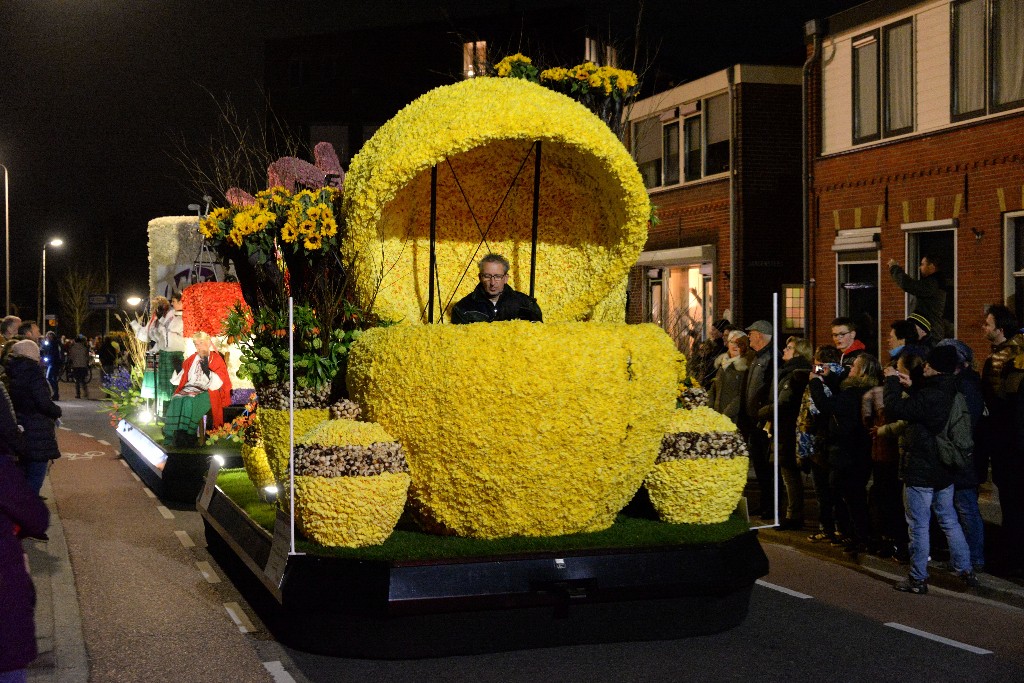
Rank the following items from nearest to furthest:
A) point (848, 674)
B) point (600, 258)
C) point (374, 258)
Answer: point (848, 674), point (374, 258), point (600, 258)

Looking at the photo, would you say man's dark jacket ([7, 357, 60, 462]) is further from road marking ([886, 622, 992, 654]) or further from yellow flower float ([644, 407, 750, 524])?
road marking ([886, 622, 992, 654])

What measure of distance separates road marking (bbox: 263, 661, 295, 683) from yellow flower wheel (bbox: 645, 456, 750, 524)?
252cm

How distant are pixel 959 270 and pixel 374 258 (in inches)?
474

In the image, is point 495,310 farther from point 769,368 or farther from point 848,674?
point 769,368

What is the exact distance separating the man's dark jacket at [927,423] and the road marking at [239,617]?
4.54 meters

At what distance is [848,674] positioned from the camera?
6.45m

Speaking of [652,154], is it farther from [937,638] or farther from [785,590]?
[937,638]

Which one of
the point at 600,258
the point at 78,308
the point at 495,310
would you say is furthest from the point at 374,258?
the point at 78,308

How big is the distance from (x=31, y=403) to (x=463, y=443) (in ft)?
15.8

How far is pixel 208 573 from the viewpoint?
30.4ft

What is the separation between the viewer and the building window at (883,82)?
18.6 metres

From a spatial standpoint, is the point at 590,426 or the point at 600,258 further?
the point at 600,258

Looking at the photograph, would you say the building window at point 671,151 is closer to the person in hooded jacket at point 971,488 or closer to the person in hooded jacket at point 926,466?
the person in hooded jacket at point 971,488

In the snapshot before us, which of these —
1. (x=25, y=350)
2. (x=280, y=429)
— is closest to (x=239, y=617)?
(x=280, y=429)
